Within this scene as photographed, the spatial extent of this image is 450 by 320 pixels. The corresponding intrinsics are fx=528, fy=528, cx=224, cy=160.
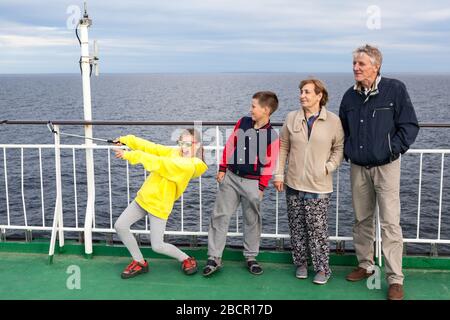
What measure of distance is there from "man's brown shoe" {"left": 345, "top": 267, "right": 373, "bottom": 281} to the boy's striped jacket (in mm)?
1016

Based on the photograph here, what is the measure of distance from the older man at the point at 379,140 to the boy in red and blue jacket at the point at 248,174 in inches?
23.5

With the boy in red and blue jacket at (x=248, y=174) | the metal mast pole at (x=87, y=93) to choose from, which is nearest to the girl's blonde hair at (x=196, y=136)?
the boy in red and blue jacket at (x=248, y=174)

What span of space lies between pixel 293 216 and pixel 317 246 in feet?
0.99

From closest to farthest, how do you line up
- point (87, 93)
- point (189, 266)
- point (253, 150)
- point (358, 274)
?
1. point (253, 150)
2. point (358, 274)
3. point (189, 266)
4. point (87, 93)

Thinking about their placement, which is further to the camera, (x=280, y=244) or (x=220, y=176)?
(x=280, y=244)

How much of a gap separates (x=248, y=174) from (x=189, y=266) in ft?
3.02

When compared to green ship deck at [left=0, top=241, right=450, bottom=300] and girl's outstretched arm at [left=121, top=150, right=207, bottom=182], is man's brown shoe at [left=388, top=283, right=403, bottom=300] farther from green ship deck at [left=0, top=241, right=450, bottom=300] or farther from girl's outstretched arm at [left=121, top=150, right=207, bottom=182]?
girl's outstretched arm at [left=121, top=150, right=207, bottom=182]

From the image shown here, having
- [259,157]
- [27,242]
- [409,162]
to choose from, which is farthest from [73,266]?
[409,162]

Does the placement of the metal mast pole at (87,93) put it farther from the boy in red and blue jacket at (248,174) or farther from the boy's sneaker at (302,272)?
the boy's sneaker at (302,272)

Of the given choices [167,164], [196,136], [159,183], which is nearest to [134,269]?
[159,183]

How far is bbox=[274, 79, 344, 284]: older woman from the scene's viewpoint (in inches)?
156

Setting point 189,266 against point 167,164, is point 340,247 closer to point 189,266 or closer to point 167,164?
point 189,266

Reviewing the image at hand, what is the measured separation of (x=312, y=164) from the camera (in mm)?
4004

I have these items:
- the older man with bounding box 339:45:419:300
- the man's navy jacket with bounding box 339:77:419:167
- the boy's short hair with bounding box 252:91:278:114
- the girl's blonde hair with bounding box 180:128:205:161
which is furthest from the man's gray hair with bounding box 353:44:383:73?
the girl's blonde hair with bounding box 180:128:205:161
